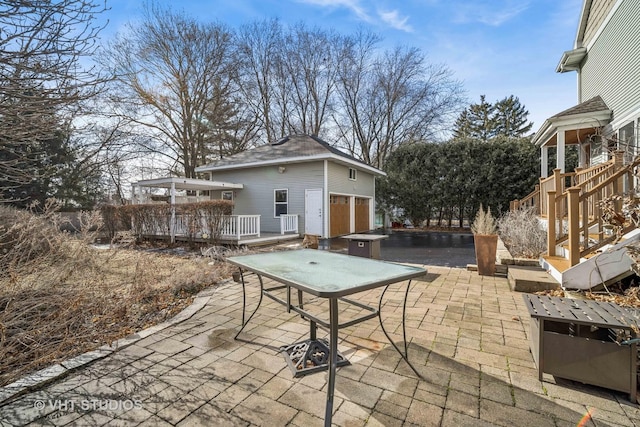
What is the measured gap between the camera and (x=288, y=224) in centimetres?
1223

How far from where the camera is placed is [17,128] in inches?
85.0

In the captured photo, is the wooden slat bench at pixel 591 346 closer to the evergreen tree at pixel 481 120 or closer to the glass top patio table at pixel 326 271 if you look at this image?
the glass top patio table at pixel 326 271

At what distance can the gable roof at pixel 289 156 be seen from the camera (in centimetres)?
1203

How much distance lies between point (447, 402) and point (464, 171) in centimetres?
1461

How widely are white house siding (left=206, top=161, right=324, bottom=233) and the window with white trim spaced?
0.14m

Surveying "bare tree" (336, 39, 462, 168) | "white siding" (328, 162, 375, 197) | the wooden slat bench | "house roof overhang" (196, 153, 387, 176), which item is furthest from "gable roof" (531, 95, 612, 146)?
"bare tree" (336, 39, 462, 168)

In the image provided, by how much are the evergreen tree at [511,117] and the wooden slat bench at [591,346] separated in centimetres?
3291

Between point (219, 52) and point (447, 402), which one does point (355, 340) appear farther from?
point (219, 52)

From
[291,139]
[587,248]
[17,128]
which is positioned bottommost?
[587,248]

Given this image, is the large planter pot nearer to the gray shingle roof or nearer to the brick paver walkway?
the brick paver walkway

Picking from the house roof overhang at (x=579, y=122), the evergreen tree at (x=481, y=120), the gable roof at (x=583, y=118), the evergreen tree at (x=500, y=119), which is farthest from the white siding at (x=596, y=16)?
the evergreen tree at (x=481, y=120)

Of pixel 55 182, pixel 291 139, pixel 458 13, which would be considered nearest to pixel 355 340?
pixel 458 13

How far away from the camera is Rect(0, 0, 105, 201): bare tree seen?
2.10 meters

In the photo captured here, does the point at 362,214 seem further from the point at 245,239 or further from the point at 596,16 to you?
the point at 596,16
